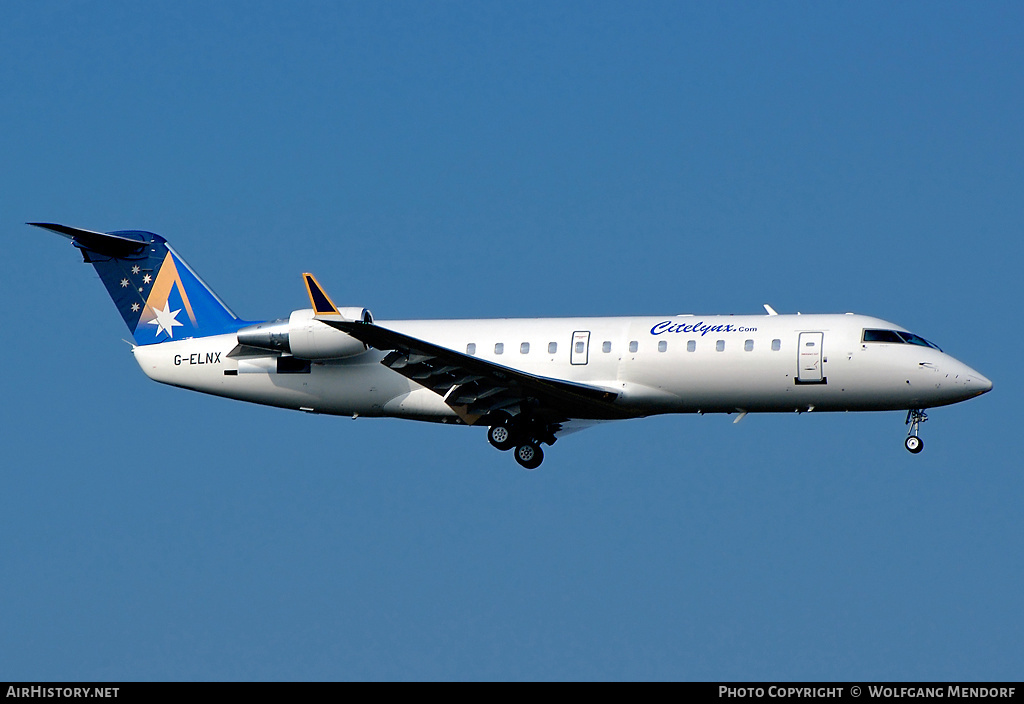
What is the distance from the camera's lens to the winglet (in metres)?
29.9

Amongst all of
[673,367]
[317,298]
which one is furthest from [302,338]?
[673,367]

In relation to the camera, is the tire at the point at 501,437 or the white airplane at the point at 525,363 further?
the tire at the point at 501,437

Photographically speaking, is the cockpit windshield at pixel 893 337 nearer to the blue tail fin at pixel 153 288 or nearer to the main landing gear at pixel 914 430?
the main landing gear at pixel 914 430

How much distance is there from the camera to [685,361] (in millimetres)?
31500

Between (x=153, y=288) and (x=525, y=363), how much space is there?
10.8 m

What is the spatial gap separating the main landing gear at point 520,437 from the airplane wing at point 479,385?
330mm

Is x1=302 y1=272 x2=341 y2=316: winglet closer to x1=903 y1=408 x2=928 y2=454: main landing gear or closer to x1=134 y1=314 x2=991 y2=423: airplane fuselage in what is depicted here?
x1=134 y1=314 x2=991 y2=423: airplane fuselage

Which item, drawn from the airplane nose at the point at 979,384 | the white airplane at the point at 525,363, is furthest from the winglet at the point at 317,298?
the airplane nose at the point at 979,384

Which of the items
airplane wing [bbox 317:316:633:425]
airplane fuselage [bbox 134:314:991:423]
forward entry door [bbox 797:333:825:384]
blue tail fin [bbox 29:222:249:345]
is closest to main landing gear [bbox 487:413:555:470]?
airplane wing [bbox 317:316:633:425]

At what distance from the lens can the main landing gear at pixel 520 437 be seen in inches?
1315

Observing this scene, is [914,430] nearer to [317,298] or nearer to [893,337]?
[893,337]
